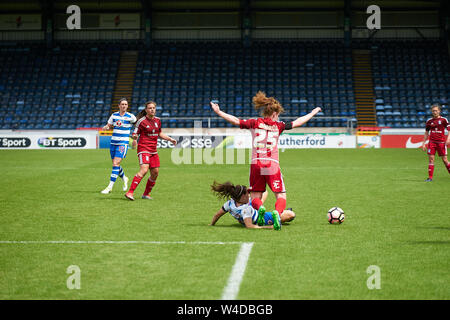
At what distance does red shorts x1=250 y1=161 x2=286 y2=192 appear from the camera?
7949 mm

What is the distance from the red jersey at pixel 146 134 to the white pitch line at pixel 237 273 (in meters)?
5.00

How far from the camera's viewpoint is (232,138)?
31.9 m

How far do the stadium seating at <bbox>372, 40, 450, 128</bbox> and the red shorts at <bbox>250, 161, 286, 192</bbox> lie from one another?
30340 mm

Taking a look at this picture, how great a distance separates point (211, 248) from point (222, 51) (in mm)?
37809

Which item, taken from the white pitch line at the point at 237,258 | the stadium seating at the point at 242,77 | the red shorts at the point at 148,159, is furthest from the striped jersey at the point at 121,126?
the stadium seating at the point at 242,77

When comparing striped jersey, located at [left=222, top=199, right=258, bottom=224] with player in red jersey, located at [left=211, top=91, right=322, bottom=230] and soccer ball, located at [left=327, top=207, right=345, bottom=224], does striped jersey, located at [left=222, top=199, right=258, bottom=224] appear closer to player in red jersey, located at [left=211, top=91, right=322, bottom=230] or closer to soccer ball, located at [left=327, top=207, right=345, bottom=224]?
player in red jersey, located at [left=211, top=91, right=322, bottom=230]

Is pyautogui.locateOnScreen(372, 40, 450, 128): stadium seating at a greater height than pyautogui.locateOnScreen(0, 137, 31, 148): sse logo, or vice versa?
pyautogui.locateOnScreen(372, 40, 450, 128): stadium seating

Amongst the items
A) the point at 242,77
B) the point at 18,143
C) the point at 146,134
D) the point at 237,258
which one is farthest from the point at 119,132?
the point at 242,77

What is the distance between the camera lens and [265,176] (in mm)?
7988

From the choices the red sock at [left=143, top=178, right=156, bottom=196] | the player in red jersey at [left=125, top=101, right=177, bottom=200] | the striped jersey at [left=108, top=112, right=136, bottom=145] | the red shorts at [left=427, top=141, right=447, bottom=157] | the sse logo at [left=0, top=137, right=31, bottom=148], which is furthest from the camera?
the sse logo at [left=0, top=137, right=31, bottom=148]

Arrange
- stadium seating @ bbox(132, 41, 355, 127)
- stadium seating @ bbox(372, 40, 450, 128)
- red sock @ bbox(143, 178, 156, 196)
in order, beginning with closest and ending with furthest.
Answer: red sock @ bbox(143, 178, 156, 196), stadium seating @ bbox(372, 40, 450, 128), stadium seating @ bbox(132, 41, 355, 127)

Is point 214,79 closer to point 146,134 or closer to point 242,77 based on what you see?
point 242,77
